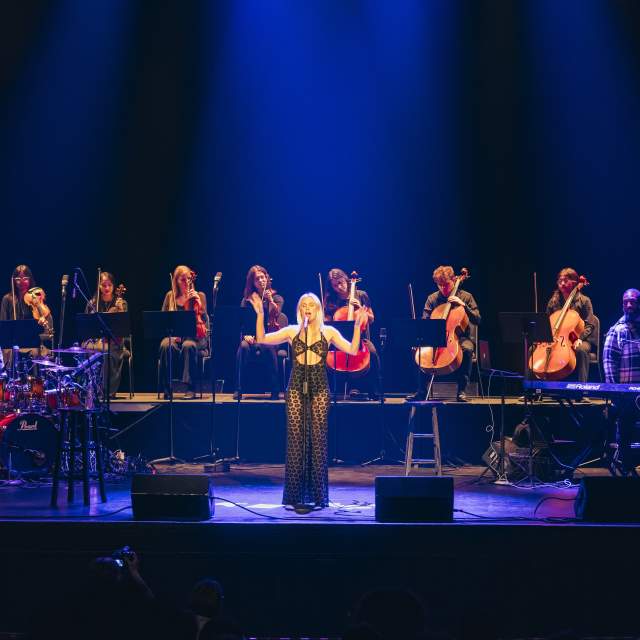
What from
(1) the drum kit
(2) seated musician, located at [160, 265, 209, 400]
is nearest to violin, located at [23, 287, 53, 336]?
(2) seated musician, located at [160, 265, 209, 400]

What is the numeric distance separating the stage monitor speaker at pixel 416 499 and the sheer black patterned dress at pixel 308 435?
2.66 feet

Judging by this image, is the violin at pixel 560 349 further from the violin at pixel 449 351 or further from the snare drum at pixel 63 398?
the snare drum at pixel 63 398

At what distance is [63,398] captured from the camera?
7031 mm

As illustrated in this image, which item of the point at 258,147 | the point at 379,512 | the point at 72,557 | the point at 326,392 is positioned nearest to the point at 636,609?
the point at 379,512

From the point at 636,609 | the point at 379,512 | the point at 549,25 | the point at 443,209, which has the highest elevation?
the point at 549,25

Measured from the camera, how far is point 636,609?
5715mm

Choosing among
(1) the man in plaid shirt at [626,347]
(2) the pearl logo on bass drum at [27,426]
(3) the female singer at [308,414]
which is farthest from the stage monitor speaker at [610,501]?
(2) the pearl logo on bass drum at [27,426]

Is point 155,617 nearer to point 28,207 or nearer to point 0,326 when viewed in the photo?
point 0,326

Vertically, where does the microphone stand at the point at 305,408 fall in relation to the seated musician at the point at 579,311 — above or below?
below

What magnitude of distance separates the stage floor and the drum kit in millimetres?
633

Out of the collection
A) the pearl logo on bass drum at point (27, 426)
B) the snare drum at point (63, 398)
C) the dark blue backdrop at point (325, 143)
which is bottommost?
the pearl logo on bass drum at point (27, 426)

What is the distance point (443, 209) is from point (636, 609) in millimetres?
7549

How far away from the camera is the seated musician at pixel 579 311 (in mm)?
10047

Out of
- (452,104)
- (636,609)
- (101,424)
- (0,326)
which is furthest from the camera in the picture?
(452,104)
